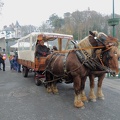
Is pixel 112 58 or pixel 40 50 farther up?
pixel 40 50

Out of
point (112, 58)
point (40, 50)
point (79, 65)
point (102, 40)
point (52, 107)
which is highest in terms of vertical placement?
point (102, 40)

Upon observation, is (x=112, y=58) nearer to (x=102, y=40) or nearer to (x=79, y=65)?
(x=102, y=40)

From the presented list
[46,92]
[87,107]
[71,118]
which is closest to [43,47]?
[46,92]

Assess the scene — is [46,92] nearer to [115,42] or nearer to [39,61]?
[39,61]

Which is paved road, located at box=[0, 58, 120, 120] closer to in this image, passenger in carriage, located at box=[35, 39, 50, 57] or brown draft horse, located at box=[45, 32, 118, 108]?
brown draft horse, located at box=[45, 32, 118, 108]

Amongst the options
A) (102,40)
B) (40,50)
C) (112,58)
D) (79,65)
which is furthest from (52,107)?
(40,50)

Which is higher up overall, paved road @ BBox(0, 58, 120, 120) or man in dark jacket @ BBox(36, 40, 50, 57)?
man in dark jacket @ BBox(36, 40, 50, 57)

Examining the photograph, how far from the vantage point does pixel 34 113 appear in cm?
518

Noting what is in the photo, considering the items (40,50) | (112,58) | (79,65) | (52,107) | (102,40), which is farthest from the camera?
(40,50)

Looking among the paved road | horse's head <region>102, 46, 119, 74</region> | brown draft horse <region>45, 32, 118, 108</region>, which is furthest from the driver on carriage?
horse's head <region>102, 46, 119, 74</region>

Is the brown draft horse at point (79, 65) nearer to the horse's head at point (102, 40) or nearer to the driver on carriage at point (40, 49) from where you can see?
the horse's head at point (102, 40)

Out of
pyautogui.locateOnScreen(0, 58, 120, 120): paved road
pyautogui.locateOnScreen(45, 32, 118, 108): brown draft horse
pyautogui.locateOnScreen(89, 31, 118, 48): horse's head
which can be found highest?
pyautogui.locateOnScreen(89, 31, 118, 48): horse's head

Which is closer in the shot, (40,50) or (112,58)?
(112,58)

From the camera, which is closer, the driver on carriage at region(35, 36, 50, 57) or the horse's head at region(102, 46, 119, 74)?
the horse's head at region(102, 46, 119, 74)
